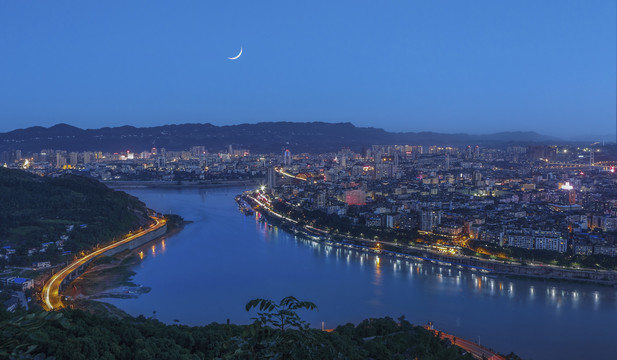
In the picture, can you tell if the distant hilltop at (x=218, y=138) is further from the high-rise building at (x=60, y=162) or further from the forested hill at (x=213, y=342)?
the forested hill at (x=213, y=342)

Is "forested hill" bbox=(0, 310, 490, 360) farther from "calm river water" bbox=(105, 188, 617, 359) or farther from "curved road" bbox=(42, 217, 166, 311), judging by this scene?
"curved road" bbox=(42, 217, 166, 311)

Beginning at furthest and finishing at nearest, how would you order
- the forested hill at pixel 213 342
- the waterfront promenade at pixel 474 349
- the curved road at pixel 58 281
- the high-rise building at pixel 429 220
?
1. the high-rise building at pixel 429 220
2. the curved road at pixel 58 281
3. the waterfront promenade at pixel 474 349
4. the forested hill at pixel 213 342

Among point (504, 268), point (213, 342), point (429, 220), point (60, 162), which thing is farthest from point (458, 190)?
point (60, 162)

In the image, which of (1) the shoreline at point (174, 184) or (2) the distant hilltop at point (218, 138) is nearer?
(1) the shoreline at point (174, 184)

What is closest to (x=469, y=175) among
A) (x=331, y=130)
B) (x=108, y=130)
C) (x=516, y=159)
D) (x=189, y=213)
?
(x=516, y=159)

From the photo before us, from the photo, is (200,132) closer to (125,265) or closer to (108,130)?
(108,130)

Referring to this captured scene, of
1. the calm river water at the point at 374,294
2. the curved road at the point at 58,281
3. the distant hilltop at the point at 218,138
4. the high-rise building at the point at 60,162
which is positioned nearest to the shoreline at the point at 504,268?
the calm river water at the point at 374,294
